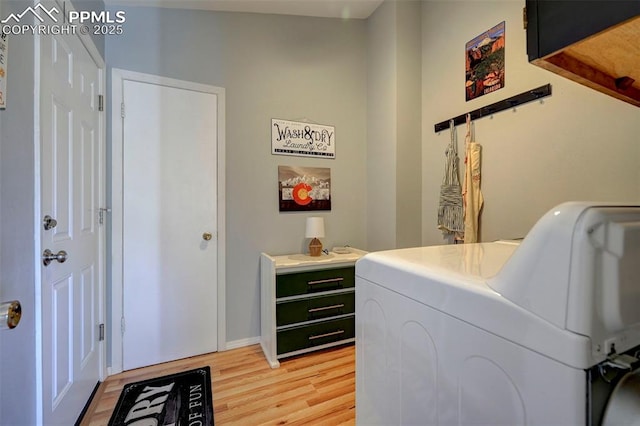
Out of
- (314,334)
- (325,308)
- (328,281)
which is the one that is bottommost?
(314,334)

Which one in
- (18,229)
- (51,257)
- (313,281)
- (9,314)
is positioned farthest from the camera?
(313,281)

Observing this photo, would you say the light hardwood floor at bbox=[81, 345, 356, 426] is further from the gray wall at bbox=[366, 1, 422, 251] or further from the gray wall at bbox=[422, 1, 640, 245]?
the gray wall at bbox=[422, 1, 640, 245]

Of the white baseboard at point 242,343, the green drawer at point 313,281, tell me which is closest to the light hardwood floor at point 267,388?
the white baseboard at point 242,343

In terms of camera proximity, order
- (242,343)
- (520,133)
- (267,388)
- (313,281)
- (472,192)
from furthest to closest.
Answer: (242,343)
(313,281)
(472,192)
(267,388)
(520,133)

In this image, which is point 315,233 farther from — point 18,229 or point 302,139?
point 18,229

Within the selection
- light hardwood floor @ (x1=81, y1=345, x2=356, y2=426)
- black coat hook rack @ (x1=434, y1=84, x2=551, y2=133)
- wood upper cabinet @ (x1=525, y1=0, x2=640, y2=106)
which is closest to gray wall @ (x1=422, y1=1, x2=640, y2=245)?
black coat hook rack @ (x1=434, y1=84, x2=551, y2=133)

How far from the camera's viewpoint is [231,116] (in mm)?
2316

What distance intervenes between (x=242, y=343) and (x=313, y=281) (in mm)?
814

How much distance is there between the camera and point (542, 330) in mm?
536

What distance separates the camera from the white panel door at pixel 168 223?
202 cm

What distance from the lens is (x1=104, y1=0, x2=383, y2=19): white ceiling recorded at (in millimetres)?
2072

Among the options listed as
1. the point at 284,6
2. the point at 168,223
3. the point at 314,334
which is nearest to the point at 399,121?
the point at 284,6

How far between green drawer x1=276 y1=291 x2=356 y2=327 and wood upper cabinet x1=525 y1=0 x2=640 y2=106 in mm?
1829

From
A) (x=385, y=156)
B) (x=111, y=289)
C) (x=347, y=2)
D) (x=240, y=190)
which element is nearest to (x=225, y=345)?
(x=111, y=289)
